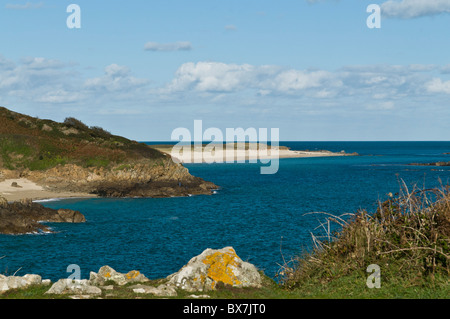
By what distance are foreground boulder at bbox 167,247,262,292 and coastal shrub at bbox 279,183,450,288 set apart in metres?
1.20

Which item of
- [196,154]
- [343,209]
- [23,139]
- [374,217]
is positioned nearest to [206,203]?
[343,209]

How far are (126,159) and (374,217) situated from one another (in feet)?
186

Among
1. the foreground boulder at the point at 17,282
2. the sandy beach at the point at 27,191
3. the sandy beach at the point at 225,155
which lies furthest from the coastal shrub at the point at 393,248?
the sandy beach at the point at 225,155

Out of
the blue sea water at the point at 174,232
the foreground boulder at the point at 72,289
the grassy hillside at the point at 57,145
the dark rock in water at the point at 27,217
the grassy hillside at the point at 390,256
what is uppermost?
the grassy hillside at the point at 57,145

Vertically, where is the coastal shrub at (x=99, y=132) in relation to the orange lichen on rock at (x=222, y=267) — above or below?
above

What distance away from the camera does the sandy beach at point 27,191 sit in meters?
54.3

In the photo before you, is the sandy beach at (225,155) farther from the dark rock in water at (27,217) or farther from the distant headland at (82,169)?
the dark rock in water at (27,217)

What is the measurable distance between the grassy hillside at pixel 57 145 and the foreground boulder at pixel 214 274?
5403cm

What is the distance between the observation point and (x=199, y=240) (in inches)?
1372

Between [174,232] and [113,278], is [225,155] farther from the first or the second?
[113,278]

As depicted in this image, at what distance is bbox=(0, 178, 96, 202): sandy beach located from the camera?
54.3 meters

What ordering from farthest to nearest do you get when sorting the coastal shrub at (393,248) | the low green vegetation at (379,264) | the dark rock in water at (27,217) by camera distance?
the dark rock in water at (27,217) → the coastal shrub at (393,248) → the low green vegetation at (379,264)

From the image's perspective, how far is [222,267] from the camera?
557 inches

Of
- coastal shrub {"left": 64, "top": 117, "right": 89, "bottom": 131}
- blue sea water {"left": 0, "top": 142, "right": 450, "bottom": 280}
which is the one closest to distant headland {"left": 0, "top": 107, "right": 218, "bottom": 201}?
blue sea water {"left": 0, "top": 142, "right": 450, "bottom": 280}
